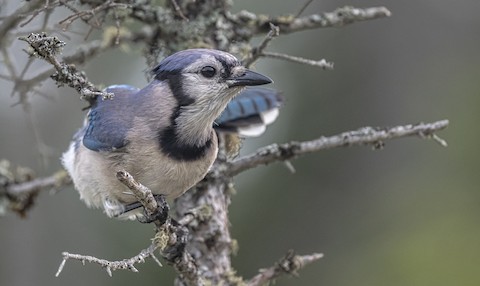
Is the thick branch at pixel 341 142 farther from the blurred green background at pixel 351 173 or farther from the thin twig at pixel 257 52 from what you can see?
the blurred green background at pixel 351 173

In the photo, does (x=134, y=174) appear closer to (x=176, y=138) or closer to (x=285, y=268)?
(x=176, y=138)

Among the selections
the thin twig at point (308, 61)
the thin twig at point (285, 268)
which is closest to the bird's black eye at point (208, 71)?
the thin twig at point (308, 61)

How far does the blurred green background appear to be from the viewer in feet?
19.4

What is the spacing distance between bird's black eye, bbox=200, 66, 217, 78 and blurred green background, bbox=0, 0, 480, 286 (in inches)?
111

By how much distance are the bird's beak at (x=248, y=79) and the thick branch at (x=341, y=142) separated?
57 centimetres

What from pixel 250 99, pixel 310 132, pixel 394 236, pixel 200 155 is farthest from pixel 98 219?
pixel 200 155

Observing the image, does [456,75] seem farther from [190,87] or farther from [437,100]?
[190,87]

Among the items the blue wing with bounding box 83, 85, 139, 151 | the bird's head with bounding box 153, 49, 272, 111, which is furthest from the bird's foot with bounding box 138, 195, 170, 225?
the bird's head with bounding box 153, 49, 272, 111

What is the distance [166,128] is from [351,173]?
3587 millimetres

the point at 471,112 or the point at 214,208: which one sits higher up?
the point at 471,112

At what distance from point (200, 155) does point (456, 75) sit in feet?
11.9

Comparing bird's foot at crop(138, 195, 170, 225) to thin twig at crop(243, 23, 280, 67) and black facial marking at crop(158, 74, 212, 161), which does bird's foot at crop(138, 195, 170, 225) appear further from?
thin twig at crop(243, 23, 280, 67)

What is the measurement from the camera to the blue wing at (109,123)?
3373mm

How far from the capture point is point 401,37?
6801 mm
